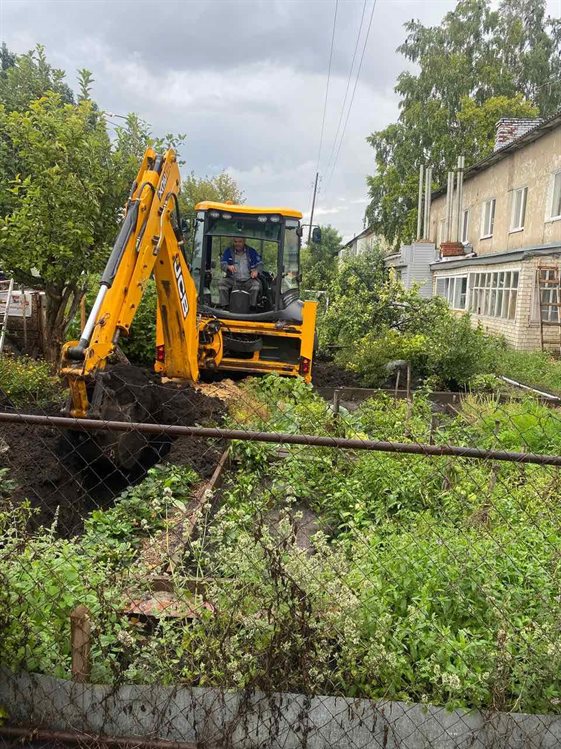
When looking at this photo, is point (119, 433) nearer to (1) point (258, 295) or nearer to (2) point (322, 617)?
(2) point (322, 617)

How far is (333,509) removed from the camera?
17.2 ft

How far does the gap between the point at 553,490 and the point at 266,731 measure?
3.37 metres

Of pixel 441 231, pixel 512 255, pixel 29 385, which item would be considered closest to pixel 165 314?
pixel 29 385

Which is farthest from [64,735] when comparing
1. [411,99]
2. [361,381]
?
[411,99]

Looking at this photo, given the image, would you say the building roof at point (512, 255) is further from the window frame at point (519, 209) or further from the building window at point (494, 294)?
the window frame at point (519, 209)

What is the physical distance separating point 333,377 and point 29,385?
612 cm

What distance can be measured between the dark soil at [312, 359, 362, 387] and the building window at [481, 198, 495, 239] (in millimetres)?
12694

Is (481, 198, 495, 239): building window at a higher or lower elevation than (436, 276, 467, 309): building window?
higher

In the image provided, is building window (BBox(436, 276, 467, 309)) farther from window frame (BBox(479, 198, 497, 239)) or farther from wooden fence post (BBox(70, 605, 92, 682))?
wooden fence post (BBox(70, 605, 92, 682))

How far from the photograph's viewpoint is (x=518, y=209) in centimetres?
1980

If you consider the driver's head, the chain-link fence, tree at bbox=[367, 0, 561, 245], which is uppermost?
tree at bbox=[367, 0, 561, 245]

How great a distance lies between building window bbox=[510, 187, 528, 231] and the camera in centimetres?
1936

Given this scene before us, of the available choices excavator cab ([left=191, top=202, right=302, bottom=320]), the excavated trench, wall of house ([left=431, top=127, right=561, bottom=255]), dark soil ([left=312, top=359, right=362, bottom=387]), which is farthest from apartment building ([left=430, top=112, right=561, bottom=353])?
the excavated trench

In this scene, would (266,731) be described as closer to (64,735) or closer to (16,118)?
(64,735)
